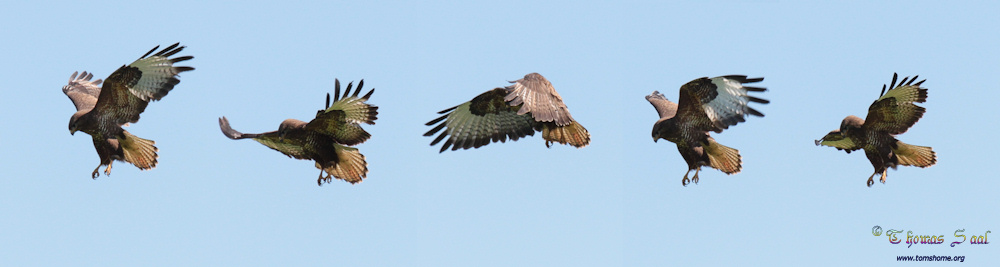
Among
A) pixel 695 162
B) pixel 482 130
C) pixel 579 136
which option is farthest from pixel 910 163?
pixel 482 130

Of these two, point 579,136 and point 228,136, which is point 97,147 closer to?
point 228,136

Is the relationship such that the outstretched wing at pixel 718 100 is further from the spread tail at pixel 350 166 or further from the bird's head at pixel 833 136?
the spread tail at pixel 350 166

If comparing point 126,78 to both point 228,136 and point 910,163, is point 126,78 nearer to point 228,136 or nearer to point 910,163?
point 228,136

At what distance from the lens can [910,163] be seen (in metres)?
17.0

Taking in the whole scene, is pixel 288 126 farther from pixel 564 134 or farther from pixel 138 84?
pixel 564 134

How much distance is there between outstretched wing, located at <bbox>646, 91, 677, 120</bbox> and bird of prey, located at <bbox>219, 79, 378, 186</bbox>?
3.65 metres

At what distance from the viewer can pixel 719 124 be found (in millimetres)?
15383

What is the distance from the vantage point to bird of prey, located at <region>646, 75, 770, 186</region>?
1511cm

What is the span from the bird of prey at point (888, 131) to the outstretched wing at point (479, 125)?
365 centimetres

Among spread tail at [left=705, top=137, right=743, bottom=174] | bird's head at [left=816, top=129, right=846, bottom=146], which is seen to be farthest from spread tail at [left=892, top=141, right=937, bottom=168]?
spread tail at [left=705, top=137, right=743, bottom=174]

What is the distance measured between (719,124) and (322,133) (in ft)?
14.2

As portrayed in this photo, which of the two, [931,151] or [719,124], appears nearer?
[719,124]

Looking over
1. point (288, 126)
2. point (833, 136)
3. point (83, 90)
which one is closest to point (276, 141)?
point (288, 126)

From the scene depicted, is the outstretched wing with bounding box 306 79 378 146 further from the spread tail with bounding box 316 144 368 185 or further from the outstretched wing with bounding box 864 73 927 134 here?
the outstretched wing with bounding box 864 73 927 134
